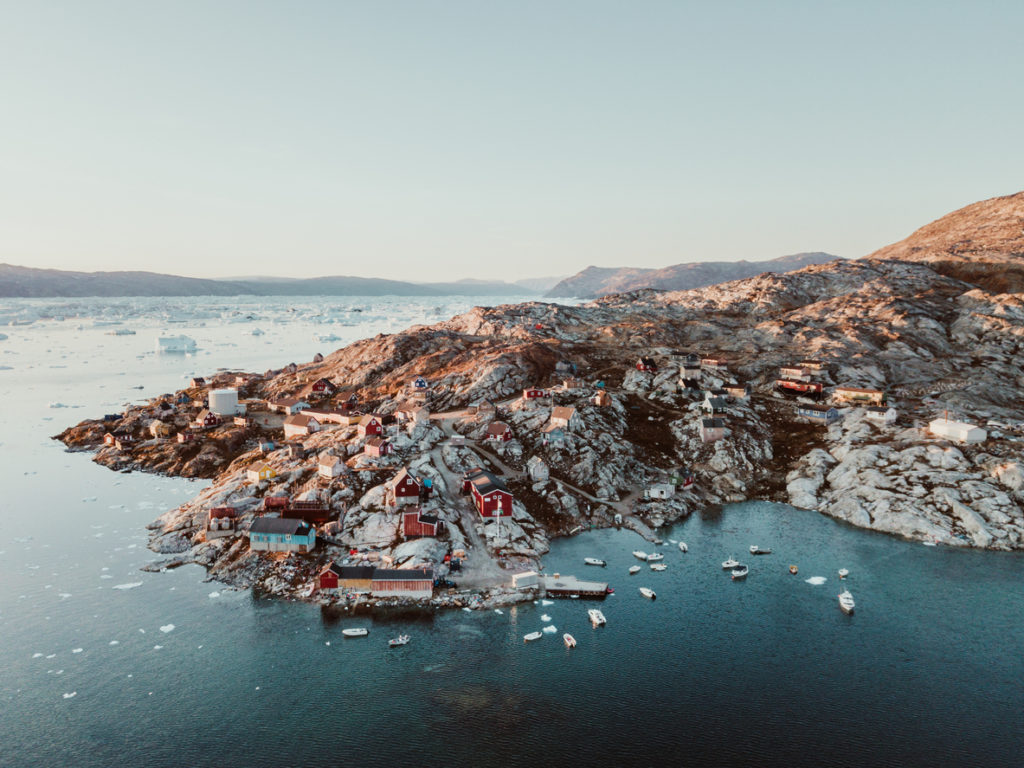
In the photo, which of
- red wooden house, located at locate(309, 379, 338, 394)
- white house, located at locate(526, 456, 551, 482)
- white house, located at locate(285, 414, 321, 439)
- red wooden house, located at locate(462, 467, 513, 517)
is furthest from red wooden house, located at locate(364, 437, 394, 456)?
red wooden house, located at locate(309, 379, 338, 394)

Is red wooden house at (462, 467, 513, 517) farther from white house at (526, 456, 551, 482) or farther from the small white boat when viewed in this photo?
the small white boat

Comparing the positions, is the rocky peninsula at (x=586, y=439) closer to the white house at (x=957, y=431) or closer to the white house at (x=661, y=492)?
the white house at (x=661, y=492)

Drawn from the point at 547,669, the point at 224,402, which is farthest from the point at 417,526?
the point at 224,402

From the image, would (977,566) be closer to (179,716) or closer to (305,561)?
(305,561)

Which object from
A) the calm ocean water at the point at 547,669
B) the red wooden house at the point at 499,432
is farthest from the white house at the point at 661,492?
the red wooden house at the point at 499,432

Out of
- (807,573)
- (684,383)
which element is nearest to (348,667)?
(807,573)
